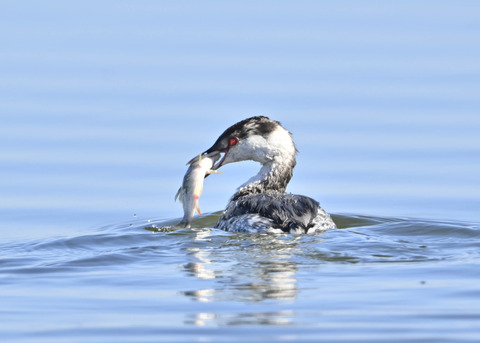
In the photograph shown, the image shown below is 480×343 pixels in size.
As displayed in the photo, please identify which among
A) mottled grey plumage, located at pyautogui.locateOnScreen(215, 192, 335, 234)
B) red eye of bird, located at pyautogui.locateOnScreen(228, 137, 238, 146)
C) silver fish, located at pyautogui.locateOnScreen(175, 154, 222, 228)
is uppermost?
red eye of bird, located at pyautogui.locateOnScreen(228, 137, 238, 146)

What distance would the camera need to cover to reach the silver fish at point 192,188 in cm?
1131

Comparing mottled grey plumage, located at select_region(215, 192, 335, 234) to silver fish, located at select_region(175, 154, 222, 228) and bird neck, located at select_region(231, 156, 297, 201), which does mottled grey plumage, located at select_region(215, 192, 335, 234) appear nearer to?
silver fish, located at select_region(175, 154, 222, 228)

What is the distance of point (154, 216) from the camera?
13094 mm

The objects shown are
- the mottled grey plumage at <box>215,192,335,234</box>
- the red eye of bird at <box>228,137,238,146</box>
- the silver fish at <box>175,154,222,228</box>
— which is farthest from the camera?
the red eye of bird at <box>228,137,238,146</box>

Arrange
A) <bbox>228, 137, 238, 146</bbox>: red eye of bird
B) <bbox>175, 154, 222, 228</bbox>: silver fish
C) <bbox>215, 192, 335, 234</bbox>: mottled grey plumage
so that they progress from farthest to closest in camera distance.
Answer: <bbox>228, 137, 238, 146</bbox>: red eye of bird → <bbox>175, 154, 222, 228</bbox>: silver fish → <bbox>215, 192, 335, 234</bbox>: mottled grey plumage

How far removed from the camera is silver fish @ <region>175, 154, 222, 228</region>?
11.3 meters

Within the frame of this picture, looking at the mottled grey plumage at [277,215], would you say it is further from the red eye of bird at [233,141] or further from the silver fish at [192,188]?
the red eye of bird at [233,141]

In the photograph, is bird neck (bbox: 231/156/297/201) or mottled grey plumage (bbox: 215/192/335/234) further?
bird neck (bbox: 231/156/297/201)

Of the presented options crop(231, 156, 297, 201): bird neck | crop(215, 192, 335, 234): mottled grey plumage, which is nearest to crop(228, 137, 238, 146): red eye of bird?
crop(231, 156, 297, 201): bird neck

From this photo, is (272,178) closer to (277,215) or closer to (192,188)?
(192,188)

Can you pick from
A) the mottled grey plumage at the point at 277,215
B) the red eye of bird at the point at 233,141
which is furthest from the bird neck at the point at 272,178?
the mottled grey plumage at the point at 277,215

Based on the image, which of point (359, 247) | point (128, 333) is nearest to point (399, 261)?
point (359, 247)

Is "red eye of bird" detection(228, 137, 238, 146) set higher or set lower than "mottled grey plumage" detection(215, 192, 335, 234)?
higher

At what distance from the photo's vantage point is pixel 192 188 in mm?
11391
